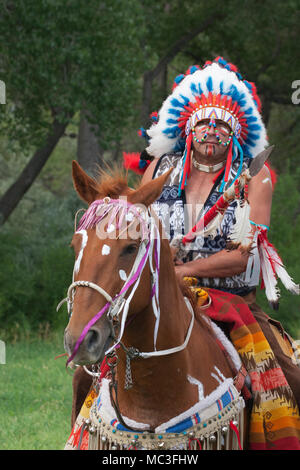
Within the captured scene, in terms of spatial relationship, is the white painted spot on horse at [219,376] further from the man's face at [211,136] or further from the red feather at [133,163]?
the red feather at [133,163]

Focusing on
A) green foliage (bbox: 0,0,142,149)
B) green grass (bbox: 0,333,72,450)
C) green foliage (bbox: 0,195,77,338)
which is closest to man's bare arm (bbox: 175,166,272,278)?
green grass (bbox: 0,333,72,450)

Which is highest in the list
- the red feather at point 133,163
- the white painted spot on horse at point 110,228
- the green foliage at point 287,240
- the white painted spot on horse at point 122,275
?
the red feather at point 133,163

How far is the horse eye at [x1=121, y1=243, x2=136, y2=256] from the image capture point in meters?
2.85

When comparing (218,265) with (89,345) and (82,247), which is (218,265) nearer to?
(82,247)

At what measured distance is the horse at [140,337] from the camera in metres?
2.74

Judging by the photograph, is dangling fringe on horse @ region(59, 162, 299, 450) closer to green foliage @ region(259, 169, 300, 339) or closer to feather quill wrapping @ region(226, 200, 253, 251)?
feather quill wrapping @ region(226, 200, 253, 251)

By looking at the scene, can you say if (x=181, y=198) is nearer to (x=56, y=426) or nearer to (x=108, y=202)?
(x=108, y=202)

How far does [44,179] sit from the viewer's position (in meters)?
34.3

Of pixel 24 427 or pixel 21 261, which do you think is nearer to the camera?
pixel 24 427

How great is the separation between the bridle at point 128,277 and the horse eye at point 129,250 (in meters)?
0.03

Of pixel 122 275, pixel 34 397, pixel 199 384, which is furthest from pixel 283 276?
pixel 34 397

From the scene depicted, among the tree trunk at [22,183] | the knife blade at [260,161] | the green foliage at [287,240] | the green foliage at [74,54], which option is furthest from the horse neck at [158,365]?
the tree trunk at [22,183]

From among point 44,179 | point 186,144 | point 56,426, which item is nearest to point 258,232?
point 186,144

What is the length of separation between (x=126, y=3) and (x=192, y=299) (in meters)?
9.58
